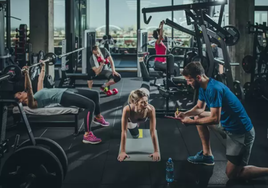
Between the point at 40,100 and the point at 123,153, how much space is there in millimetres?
1228

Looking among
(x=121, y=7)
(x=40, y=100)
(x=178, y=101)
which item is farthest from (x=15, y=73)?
(x=121, y=7)

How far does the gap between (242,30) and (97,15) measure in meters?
5.44

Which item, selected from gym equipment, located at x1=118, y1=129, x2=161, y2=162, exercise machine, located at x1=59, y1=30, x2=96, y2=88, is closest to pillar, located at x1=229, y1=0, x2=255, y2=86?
exercise machine, located at x1=59, y1=30, x2=96, y2=88

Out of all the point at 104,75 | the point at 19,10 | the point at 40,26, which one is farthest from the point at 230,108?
the point at 19,10

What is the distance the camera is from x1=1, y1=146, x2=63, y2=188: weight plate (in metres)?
1.95

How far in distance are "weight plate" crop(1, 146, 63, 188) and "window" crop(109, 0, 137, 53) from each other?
8.55 metres

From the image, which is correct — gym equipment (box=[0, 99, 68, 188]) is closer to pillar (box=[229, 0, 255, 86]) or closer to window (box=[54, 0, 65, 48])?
pillar (box=[229, 0, 255, 86])

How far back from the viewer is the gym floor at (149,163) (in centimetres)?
234

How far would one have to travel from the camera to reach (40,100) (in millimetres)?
3252

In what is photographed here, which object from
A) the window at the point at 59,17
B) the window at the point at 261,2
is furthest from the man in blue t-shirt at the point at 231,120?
the window at the point at 59,17

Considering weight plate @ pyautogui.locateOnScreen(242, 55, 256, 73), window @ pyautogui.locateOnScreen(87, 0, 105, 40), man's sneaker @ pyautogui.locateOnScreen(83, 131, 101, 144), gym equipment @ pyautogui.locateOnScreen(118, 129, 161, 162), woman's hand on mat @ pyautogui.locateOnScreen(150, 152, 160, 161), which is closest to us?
woman's hand on mat @ pyautogui.locateOnScreen(150, 152, 160, 161)

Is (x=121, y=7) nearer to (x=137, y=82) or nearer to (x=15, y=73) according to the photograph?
(x=137, y=82)

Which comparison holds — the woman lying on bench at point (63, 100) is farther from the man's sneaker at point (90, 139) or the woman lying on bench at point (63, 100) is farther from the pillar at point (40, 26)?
the pillar at point (40, 26)

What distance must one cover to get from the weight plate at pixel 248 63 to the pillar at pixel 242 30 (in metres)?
0.45
